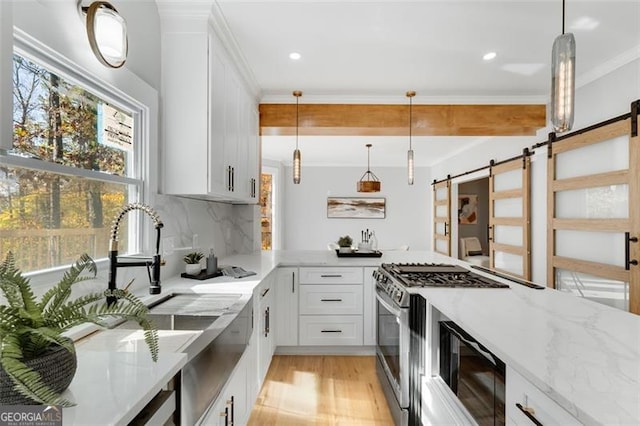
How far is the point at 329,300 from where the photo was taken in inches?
117

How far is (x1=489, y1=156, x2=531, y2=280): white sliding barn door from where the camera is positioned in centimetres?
373

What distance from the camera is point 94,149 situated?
1.50 m

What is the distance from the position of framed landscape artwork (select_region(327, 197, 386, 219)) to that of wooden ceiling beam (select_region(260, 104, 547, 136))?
401cm

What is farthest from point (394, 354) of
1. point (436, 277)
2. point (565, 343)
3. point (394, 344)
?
point (565, 343)

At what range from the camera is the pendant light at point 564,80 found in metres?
1.18

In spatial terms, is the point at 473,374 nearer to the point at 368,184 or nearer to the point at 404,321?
the point at 404,321

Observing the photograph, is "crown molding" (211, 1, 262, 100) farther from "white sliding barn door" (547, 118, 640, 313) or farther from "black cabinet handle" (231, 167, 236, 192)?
"white sliding barn door" (547, 118, 640, 313)

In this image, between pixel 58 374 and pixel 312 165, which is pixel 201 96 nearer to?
pixel 58 374

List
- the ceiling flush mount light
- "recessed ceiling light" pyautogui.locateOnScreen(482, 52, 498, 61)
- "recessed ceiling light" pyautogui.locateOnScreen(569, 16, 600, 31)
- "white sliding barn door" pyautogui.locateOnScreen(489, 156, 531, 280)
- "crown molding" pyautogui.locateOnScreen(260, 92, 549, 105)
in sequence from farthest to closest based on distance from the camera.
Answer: "white sliding barn door" pyautogui.locateOnScreen(489, 156, 531, 280)
"crown molding" pyautogui.locateOnScreen(260, 92, 549, 105)
"recessed ceiling light" pyautogui.locateOnScreen(482, 52, 498, 61)
"recessed ceiling light" pyautogui.locateOnScreen(569, 16, 600, 31)
the ceiling flush mount light

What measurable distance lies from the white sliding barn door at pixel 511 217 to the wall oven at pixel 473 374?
112 inches

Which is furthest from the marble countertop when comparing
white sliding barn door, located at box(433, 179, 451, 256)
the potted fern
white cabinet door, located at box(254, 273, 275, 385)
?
white sliding barn door, located at box(433, 179, 451, 256)

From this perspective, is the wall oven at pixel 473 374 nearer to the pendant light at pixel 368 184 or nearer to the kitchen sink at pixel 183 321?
the kitchen sink at pixel 183 321

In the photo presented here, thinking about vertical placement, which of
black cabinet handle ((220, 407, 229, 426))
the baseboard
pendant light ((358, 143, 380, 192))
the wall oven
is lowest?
the baseboard

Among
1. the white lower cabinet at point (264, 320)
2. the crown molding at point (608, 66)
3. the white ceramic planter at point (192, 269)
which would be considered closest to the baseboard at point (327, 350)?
the white lower cabinet at point (264, 320)
